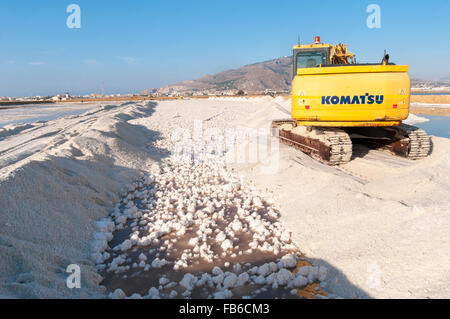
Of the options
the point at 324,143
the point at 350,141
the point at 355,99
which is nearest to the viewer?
the point at 355,99

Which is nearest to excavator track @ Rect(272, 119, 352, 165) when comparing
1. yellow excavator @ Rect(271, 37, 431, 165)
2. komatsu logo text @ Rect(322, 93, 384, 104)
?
yellow excavator @ Rect(271, 37, 431, 165)

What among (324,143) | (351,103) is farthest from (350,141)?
(351,103)

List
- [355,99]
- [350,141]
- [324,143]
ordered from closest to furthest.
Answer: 1. [355,99]
2. [350,141]
3. [324,143]

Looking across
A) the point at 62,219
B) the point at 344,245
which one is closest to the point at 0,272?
the point at 62,219

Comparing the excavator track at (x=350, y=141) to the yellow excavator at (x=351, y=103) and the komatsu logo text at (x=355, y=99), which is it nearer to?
the yellow excavator at (x=351, y=103)

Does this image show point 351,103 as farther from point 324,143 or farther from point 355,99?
point 324,143

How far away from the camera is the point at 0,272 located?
2797 millimetres

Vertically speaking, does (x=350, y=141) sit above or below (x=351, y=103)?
below

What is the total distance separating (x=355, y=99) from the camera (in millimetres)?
6598

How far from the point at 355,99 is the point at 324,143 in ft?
4.24

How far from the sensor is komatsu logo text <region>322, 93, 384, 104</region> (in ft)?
21.3

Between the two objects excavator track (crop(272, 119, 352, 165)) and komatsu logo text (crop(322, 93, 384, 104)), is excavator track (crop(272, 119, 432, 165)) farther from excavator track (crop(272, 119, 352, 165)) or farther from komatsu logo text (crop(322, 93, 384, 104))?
komatsu logo text (crop(322, 93, 384, 104))

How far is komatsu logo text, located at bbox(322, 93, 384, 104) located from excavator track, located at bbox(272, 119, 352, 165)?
37.1 inches

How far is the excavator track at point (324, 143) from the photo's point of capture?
23.1ft
